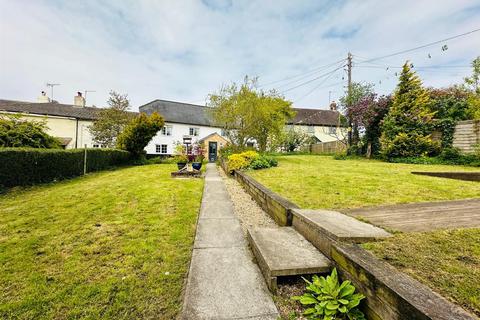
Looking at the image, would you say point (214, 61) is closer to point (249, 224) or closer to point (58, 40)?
point (58, 40)

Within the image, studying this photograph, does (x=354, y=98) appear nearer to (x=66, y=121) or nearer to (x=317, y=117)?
(x=317, y=117)

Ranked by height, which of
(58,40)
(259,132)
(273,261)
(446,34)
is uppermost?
(446,34)

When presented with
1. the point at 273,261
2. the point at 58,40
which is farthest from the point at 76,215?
the point at 58,40

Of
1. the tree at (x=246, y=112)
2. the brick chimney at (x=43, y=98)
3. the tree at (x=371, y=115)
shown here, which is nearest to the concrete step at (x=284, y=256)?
the tree at (x=246, y=112)

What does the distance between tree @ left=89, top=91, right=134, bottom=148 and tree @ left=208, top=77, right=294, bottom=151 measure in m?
11.9

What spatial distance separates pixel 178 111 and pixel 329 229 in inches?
1144

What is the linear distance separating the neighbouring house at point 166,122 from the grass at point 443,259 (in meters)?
15.8

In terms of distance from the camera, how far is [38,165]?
7.48 meters

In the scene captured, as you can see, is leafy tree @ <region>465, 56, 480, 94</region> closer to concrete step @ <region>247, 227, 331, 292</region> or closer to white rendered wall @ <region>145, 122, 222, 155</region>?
concrete step @ <region>247, 227, 331, 292</region>

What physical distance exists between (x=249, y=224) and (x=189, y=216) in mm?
1286

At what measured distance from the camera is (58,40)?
8.78 meters

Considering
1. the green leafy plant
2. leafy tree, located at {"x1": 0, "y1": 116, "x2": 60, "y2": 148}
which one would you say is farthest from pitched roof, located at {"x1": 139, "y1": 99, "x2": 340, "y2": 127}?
the green leafy plant

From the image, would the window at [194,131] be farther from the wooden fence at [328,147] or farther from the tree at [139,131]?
the wooden fence at [328,147]

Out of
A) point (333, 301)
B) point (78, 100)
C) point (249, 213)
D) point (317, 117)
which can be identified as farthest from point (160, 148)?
point (333, 301)
